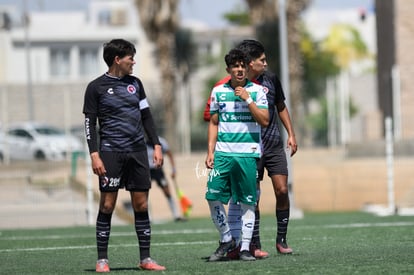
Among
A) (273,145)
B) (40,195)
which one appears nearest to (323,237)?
(273,145)

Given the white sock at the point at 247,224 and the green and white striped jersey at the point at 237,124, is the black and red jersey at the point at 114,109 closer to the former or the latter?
the green and white striped jersey at the point at 237,124

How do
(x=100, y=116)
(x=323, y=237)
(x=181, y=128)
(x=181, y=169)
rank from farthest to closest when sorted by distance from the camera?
(x=181, y=128)
(x=181, y=169)
(x=323, y=237)
(x=100, y=116)

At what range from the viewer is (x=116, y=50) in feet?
35.2

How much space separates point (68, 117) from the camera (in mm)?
36531

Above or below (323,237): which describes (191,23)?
above

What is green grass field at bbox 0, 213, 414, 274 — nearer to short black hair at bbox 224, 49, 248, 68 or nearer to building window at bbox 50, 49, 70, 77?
short black hair at bbox 224, 49, 248, 68

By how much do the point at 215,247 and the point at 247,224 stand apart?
244 centimetres

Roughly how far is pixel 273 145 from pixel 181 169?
21.2 metres

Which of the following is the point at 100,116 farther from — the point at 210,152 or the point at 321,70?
the point at 321,70

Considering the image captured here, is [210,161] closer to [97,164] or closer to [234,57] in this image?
[234,57]

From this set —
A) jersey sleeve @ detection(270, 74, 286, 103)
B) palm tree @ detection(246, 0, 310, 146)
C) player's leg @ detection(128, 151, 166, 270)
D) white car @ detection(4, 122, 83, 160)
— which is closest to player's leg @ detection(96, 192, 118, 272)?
player's leg @ detection(128, 151, 166, 270)

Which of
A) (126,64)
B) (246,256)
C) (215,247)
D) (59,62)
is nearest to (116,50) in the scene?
(126,64)

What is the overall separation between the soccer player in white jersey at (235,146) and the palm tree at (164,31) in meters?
31.8

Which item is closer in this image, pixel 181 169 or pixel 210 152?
pixel 210 152
